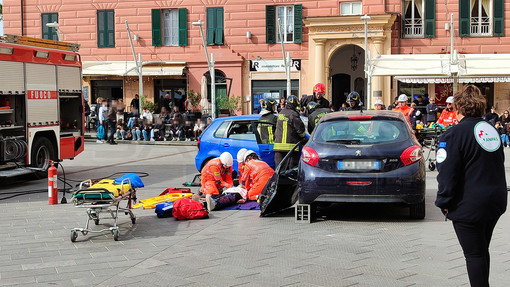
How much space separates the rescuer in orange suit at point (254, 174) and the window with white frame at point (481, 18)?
24883 millimetres

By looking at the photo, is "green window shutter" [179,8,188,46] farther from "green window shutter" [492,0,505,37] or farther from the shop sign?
"green window shutter" [492,0,505,37]

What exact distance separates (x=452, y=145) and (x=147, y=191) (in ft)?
29.3

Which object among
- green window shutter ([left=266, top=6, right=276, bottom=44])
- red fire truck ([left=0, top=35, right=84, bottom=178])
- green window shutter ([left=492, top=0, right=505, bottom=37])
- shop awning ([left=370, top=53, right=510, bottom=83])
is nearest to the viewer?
red fire truck ([left=0, top=35, right=84, bottom=178])

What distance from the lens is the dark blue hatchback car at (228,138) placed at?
13.4 meters

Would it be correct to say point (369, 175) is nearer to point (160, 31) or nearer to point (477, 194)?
point (477, 194)

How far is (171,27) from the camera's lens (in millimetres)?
36406

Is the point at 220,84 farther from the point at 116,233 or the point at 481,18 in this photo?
the point at 116,233

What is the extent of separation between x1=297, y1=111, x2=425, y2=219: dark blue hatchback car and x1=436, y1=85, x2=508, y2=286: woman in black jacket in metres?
3.97

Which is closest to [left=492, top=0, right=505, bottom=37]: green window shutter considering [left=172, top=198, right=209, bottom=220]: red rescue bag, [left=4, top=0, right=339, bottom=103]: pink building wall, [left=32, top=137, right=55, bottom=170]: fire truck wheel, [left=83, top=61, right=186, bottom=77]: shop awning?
[left=4, top=0, right=339, bottom=103]: pink building wall

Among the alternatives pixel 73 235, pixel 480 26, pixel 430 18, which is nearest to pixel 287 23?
pixel 430 18

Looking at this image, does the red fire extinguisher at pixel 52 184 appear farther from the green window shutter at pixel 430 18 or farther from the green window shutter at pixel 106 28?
the green window shutter at pixel 106 28

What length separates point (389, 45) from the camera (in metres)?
33.4

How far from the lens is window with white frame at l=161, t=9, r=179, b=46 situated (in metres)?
36.3

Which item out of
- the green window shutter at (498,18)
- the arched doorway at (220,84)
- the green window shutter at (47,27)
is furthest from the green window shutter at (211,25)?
the green window shutter at (498,18)
